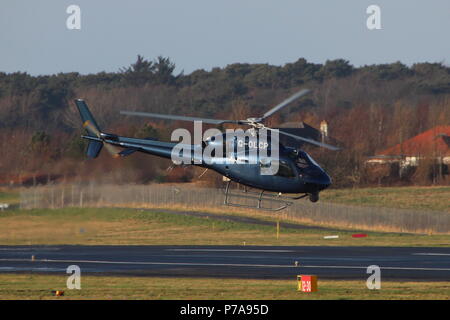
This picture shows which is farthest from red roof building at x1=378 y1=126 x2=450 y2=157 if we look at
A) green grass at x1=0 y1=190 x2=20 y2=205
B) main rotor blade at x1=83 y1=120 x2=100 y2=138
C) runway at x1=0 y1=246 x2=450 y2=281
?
main rotor blade at x1=83 y1=120 x2=100 y2=138

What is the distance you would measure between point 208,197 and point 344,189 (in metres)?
18.7

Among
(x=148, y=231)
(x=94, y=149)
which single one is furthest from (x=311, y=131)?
(x=94, y=149)

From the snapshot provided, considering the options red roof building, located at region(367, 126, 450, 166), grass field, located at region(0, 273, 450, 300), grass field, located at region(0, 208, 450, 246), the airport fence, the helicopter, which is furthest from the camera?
red roof building, located at region(367, 126, 450, 166)

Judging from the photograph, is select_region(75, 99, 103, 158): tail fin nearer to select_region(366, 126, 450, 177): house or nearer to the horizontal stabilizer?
the horizontal stabilizer

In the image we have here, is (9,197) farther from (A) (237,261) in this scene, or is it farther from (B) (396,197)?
(B) (396,197)

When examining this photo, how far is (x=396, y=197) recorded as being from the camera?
8944cm

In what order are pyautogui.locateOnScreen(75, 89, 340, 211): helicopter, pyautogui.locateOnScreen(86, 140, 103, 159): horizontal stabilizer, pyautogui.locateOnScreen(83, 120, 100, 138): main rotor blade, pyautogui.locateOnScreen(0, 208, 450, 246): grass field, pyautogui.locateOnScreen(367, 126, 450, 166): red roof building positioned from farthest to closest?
pyautogui.locateOnScreen(367, 126, 450, 166): red roof building → pyautogui.locateOnScreen(0, 208, 450, 246): grass field → pyautogui.locateOnScreen(83, 120, 100, 138): main rotor blade → pyautogui.locateOnScreen(86, 140, 103, 159): horizontal stabilizer → pyautogui.locateOnScreen(75, 89, 340, 211): helicopter

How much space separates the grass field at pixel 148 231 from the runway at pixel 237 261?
139 cm

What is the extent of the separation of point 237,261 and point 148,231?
24.8 m

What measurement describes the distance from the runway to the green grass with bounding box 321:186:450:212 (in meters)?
32.6

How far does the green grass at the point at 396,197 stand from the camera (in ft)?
283

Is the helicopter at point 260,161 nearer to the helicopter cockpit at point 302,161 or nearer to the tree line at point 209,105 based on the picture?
the helicopter cockpit at point 302,161

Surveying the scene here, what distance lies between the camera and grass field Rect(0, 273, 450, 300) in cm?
3186

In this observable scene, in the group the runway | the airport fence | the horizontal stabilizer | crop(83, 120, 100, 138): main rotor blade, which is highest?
crop(83, 120, 100, 138): main rotor blade
